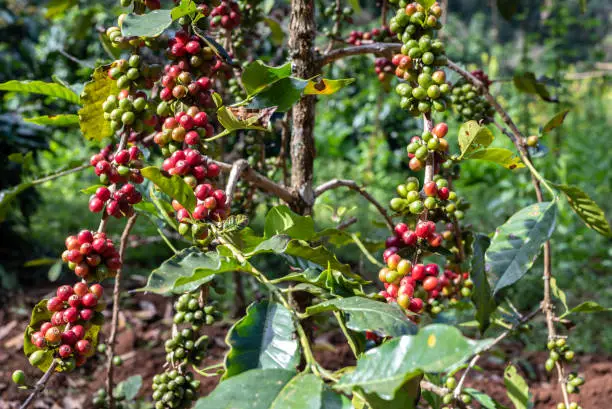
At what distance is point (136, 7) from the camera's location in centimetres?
75

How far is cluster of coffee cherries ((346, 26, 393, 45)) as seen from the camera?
43.8 inches

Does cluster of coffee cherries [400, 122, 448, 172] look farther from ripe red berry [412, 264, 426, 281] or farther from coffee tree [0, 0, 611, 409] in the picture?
ripe red berry [412, 264, 426, 281]

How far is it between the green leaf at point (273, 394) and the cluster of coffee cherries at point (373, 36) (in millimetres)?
813

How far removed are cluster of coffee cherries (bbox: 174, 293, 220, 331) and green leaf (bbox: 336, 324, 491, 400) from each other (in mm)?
344

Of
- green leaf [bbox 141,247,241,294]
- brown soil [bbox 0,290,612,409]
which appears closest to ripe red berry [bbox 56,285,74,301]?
green leaf [bbox 141,247,241,294]

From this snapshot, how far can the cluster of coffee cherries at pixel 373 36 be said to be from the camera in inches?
43.8

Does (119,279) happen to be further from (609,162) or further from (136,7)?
(609,162)

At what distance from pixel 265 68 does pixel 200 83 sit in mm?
104

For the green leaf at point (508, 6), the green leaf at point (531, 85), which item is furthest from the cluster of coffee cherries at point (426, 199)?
the green leaf at point (508, 6)

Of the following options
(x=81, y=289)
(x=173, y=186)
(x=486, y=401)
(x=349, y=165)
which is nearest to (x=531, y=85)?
(x=486, y=401)

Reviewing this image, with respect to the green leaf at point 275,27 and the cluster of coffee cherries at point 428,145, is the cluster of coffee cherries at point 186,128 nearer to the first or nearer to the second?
the cluster of coffee cherries at point 428,145

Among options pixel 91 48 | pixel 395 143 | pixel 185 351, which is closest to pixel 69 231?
pixel 91 48

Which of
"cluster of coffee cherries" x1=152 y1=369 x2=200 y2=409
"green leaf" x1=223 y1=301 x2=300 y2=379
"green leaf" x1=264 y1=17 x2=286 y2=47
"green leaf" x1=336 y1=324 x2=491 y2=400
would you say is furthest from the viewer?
"green leaf" x1=264 y1=17 x2=286 y2=47

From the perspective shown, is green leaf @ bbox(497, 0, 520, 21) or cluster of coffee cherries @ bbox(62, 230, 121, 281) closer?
cluster of coffee cherries @ bbox(62, 230, 121, 281)
